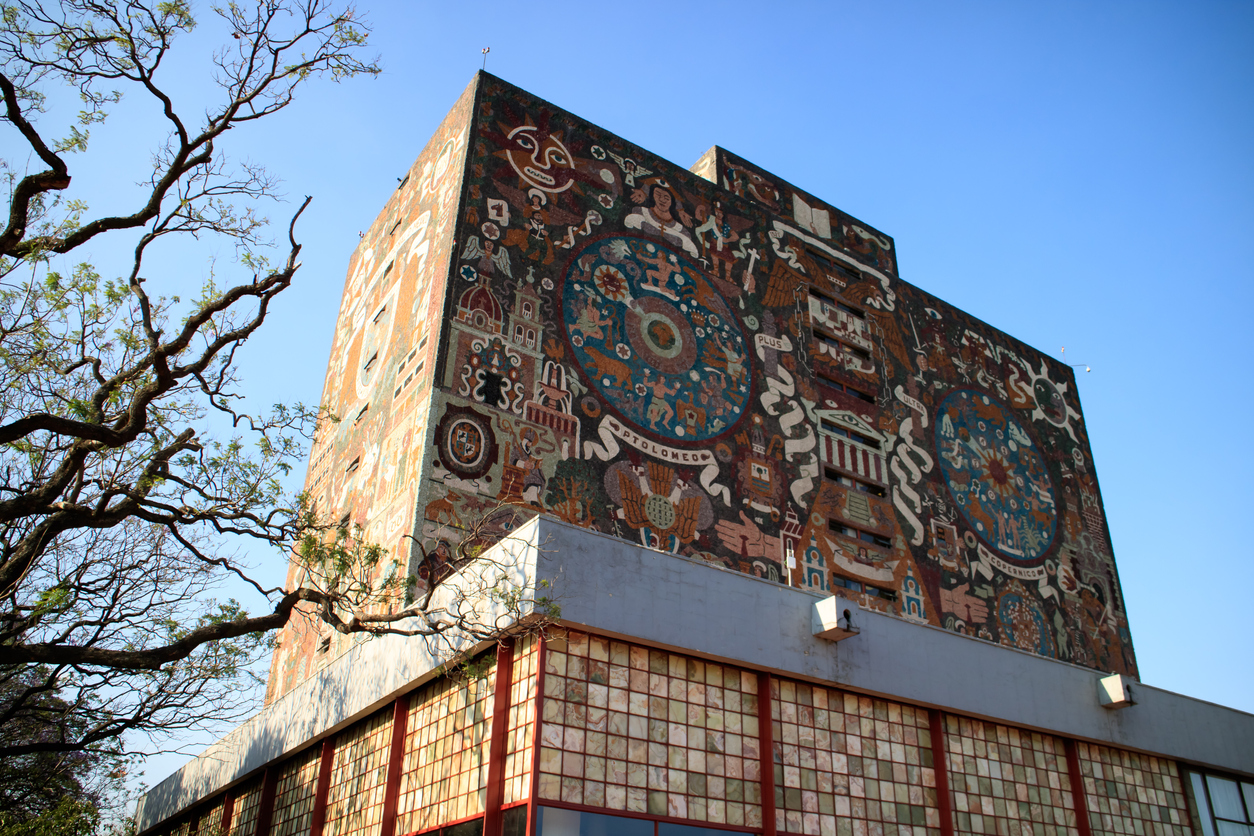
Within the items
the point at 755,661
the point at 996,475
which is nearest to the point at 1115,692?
the point at 755,661

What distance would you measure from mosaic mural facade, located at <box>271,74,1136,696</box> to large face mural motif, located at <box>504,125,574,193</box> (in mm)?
46

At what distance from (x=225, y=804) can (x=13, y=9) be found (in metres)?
10.3

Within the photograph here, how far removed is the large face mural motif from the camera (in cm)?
1536

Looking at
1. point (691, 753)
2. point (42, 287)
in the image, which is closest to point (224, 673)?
point (42, 287)

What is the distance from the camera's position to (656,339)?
15.2 metres

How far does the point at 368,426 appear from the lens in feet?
51.1

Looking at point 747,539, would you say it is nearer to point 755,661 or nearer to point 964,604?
point 964,604

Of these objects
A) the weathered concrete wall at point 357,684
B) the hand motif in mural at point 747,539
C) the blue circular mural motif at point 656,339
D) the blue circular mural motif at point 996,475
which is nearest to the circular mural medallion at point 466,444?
the blue circular mural motif at point 656,339

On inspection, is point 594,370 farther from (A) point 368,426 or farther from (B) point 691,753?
(B) point 691,753

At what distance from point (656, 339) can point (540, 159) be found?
3.32 metres

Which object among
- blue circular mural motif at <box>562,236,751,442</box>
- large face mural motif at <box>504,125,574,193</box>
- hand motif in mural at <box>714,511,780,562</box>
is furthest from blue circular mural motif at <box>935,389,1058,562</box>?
large face mural motif at <box>504,125,574,193</box>

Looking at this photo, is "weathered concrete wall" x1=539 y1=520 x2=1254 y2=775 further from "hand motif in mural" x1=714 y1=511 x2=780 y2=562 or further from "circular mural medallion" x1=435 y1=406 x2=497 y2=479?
"circular mural medallion" x1=435 y1=406 x2=497 y2=479

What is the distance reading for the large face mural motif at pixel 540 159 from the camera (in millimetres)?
15359

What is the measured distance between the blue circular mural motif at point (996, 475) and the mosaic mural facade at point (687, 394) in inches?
2.0
